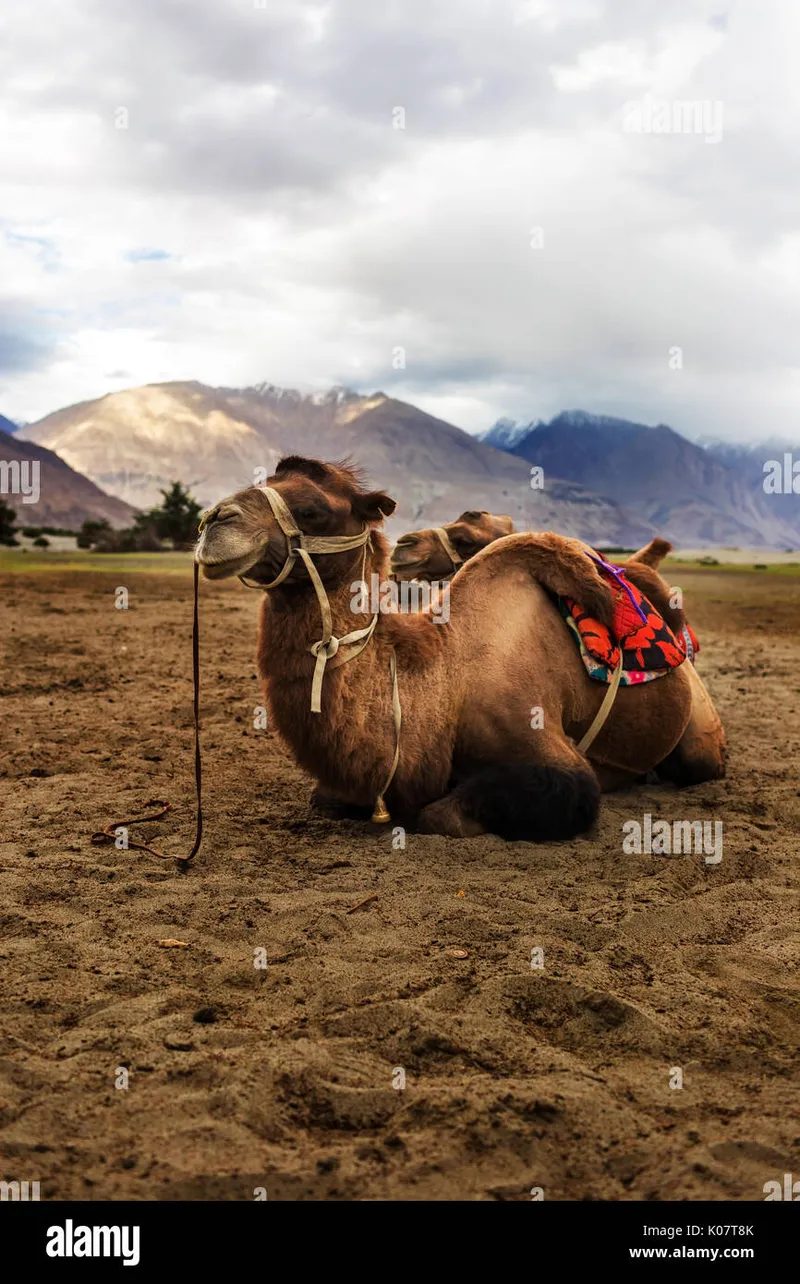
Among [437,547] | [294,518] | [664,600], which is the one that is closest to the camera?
[294,518]

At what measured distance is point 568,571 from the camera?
5570 millimetres

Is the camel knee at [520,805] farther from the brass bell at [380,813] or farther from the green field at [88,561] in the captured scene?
the green field at [88,561]

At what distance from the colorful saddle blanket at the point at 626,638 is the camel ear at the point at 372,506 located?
4.31 feet

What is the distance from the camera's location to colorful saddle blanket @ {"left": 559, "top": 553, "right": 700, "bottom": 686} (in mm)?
5484

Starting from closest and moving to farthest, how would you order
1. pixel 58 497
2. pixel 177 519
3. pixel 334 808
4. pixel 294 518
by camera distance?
1. pixel 294 518
2. pixel 334 808
3. pixel 177 519
4. pixel 58 497

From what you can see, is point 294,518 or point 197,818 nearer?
point 294,518

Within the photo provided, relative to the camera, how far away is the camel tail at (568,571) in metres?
5.54

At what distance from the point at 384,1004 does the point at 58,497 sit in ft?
487

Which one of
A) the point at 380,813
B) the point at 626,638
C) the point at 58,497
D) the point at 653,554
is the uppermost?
the point at 58,497

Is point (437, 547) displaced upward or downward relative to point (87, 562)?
downward

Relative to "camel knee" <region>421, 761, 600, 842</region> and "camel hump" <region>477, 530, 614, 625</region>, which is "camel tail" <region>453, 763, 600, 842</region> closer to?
"camel knee" <region>421, 761, 600, 842</region>

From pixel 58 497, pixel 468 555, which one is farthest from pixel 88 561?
pixel 58 497

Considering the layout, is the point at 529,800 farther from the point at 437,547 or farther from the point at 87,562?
the point at 87,562

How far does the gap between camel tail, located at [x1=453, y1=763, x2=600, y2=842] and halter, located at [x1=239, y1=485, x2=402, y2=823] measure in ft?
1.56
